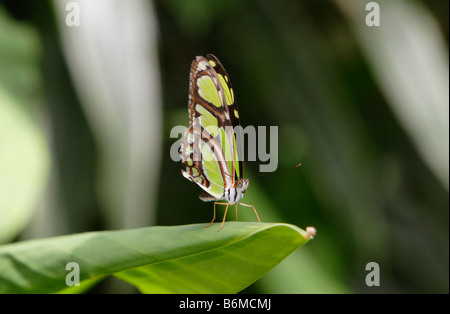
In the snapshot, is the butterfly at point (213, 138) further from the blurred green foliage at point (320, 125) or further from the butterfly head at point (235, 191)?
the blurred green foliage at point (320, 125)

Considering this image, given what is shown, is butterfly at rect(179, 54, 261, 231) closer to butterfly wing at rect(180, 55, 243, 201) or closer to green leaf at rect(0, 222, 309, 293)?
butterfly wing at rect(180, 55, 243, 201)

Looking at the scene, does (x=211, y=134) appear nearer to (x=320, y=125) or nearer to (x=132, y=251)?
(x=132, y=251)

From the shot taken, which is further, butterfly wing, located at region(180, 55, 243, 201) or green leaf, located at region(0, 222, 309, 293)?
butterfly wing, located at region(180, 55, 243, 201)

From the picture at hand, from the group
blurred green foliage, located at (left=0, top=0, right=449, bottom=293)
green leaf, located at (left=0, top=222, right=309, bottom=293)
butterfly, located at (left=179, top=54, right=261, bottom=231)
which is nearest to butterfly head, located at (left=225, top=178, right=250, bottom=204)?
butterfly, located at (left=179, top=54, right=261, bottom=231)

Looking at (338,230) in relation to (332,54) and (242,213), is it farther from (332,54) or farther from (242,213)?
(332,54)

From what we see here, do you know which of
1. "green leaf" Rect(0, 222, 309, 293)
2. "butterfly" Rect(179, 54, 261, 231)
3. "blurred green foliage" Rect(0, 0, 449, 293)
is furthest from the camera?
"blurred green foliage" Rect(0, 0, 449, 293)

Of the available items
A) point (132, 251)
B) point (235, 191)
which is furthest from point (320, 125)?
point (132, 251)

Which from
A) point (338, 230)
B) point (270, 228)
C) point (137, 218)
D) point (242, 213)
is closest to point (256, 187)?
point (242, 213)

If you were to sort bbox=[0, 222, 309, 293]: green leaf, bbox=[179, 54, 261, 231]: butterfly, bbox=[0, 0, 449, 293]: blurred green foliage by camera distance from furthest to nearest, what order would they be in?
1. bbox=[0, 0, 449, 293]: blurred green foliage
2. bbox=[179, 54, 261, 231]: butterfly
3. bbox=[0, 222, 309, 293]: green leaf
